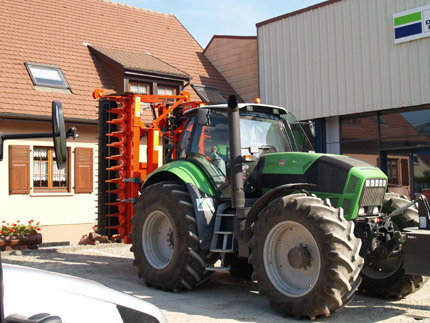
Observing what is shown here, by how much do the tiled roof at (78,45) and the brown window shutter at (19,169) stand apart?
0.97 m

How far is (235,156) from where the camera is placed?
6277mm

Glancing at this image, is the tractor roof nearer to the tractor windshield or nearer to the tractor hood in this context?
the tractor windshield

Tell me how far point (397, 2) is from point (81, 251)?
9.40 meters

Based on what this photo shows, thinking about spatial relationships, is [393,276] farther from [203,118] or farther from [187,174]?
[203,118]

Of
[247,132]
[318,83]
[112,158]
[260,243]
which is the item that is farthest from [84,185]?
[260,243]

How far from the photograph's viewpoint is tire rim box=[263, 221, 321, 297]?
217 inches

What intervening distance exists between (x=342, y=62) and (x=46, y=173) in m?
8.34

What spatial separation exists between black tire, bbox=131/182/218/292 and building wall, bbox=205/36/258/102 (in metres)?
11.1

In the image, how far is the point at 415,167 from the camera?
13.0 m

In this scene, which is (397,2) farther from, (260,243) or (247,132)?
(260,243)

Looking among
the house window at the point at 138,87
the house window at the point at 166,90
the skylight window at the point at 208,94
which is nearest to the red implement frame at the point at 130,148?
the house window at the point at 138,87

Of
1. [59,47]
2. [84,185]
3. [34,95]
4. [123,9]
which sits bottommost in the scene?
[84,185]

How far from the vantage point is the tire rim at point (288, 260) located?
5.50 metres

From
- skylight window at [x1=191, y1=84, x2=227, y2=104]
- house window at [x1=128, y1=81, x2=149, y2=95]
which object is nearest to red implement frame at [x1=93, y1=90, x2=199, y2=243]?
house window at [x1=128, y1=81, x2=149, y2=95]
